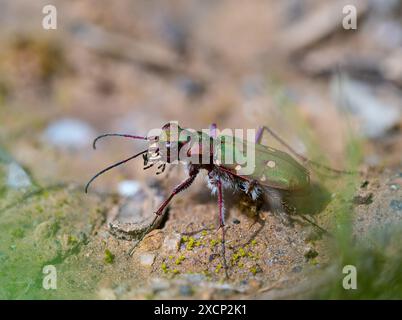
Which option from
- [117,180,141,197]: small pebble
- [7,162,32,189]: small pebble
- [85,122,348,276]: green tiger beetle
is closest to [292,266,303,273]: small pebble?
[85,122,348,276]: green tiger beetle

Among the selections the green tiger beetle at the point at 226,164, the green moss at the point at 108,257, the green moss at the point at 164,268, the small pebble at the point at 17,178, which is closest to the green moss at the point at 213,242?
the green tiger beetle at the point at 226,164

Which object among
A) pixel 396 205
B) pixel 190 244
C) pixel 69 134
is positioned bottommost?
pixel 190 244

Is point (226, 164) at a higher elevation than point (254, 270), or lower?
higher

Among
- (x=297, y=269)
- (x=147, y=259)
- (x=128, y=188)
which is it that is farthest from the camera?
(x=128, y=188)

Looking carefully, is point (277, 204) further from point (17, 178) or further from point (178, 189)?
point (17, 178)

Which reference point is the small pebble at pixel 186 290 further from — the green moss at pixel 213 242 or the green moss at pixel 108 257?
the green moss at pixel 108 257

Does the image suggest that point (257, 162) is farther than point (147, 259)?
Yes

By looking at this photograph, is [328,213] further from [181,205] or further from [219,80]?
[219,80]

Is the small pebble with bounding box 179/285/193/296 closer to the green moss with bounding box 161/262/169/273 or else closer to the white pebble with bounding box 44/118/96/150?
the green moss with bounding box 161/262/169/273

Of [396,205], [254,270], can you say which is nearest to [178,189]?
[254,270]
